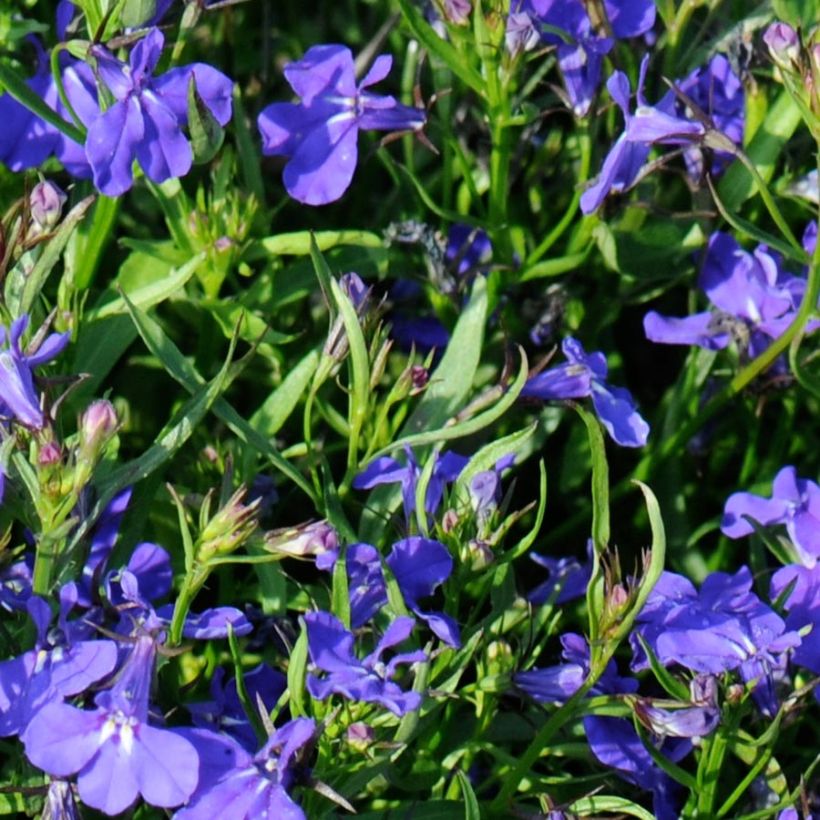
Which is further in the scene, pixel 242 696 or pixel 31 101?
pixel 31 101

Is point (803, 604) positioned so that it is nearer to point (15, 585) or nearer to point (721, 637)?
point (721, 637)

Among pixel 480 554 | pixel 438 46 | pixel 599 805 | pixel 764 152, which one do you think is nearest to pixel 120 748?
pixel 480 554

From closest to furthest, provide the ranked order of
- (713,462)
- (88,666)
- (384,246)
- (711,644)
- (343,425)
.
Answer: (88,666) < (711,644) < (343,425) < (384,246) < (713,462)

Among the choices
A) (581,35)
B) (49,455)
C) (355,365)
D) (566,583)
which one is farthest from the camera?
(581,35)

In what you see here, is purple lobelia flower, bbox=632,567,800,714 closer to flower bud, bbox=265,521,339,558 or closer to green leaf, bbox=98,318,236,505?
flower bud, bbox=265,521,339,558

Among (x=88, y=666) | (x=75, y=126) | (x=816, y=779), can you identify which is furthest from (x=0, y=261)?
(x=816, y=779)

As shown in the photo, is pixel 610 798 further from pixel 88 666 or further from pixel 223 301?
pixel 223 301

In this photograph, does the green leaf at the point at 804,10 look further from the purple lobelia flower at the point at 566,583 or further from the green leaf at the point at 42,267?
the green leaf at the point at 42,267
